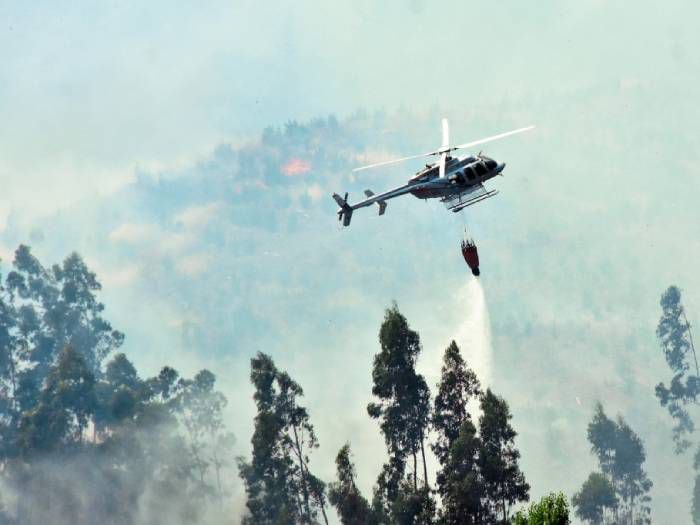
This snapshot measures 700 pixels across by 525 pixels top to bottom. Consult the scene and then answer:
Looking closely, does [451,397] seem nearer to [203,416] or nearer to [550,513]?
[550,513]

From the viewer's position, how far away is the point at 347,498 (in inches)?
3679

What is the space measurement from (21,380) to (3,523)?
93.8ft

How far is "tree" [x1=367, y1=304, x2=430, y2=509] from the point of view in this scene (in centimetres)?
9662

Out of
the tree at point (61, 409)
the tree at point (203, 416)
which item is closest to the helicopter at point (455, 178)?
the tree at point (61, 409)

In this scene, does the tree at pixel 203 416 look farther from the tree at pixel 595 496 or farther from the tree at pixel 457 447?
the tree at pixel 457 447

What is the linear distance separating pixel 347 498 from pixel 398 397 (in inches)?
424

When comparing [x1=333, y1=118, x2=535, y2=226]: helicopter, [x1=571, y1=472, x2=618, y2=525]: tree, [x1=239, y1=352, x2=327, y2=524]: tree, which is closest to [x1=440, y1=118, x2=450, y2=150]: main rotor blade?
[x1=333, y1=118, x2=535, y2=226]: helicopter

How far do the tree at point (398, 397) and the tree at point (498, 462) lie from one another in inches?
361

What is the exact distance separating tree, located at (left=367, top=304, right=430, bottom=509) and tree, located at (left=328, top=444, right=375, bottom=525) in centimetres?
220

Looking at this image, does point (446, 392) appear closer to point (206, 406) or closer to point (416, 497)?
point (416, 497)

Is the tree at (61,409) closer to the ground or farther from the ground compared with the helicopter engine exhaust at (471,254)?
farther from the ground

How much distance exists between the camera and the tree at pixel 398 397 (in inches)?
3804

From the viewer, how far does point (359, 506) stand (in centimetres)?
9450

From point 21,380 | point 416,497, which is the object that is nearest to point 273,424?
point 416,497
